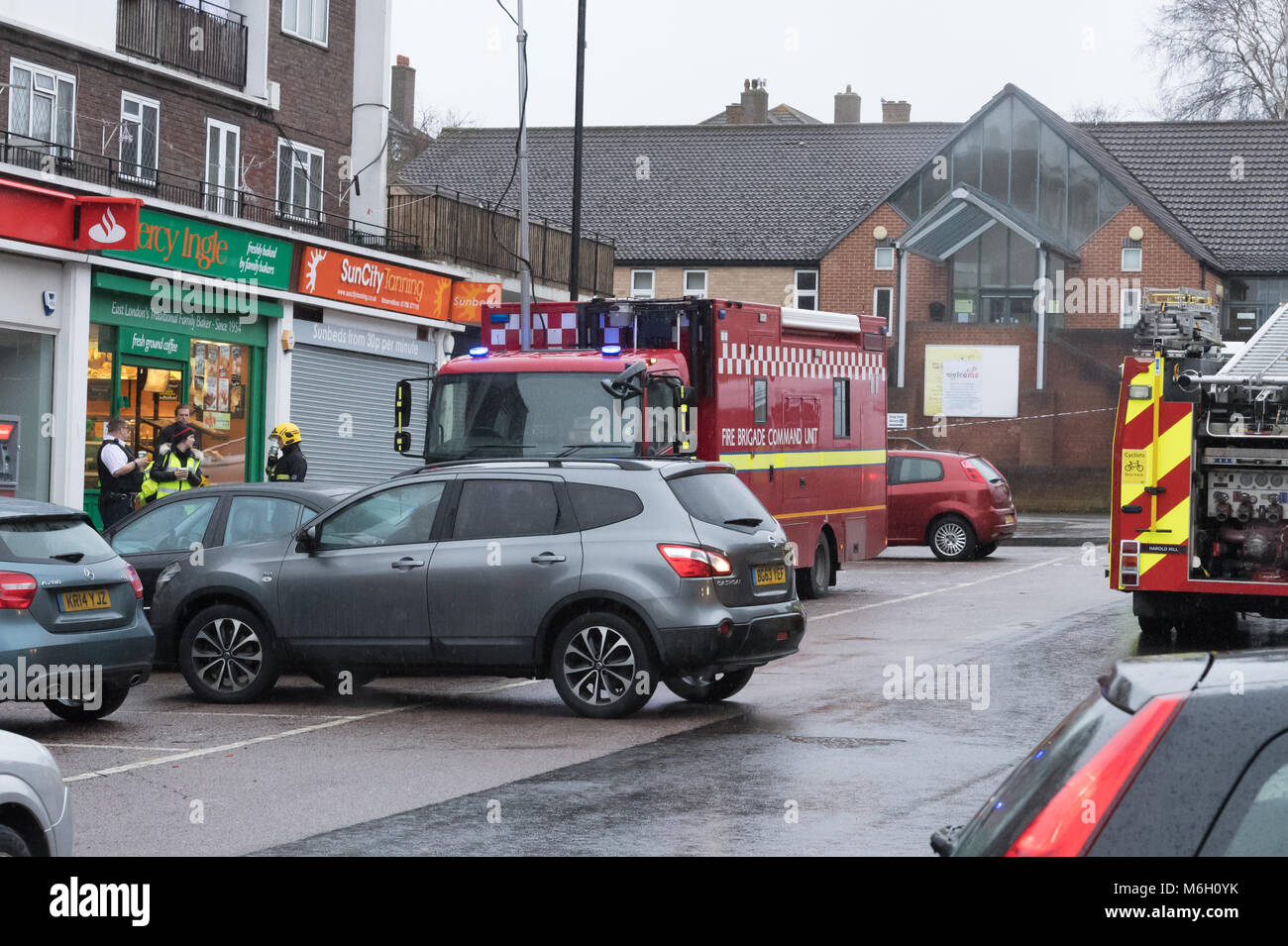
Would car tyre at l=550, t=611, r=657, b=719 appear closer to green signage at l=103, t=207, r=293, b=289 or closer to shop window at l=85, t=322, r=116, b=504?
shop window at l=85, t=322, r=116, b=504

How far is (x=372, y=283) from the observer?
2855 centimetres

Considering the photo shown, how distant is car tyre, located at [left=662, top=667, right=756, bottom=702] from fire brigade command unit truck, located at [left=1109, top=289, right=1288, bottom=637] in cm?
412

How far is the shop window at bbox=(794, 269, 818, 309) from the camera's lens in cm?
5759

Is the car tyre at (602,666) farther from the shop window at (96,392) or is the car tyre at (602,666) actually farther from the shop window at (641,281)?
the shop window at (641,281)

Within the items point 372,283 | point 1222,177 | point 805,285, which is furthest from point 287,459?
point 1222,177

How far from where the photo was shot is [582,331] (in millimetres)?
18438

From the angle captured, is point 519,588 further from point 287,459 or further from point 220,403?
point 220,403

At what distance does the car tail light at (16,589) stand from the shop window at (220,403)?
13.9m

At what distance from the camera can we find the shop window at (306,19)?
2827cm

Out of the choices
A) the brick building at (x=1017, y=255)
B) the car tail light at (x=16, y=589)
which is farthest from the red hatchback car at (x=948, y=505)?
the car tail light at (x=16, y=589)

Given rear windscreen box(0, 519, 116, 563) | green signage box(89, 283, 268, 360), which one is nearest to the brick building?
green signage box(89, 283, 268, 360)

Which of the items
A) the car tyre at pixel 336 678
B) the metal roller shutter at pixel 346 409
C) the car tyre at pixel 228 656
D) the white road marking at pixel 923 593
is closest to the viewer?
the car tyre at pixel 228 656

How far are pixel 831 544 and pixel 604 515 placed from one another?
1006 cm

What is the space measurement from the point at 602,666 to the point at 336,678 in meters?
2.85
